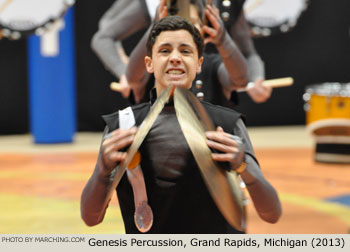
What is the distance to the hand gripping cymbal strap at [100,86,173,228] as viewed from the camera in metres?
1.26

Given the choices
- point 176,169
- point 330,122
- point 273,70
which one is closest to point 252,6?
point 176,169

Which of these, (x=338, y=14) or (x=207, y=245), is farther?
(x=338, y=14)

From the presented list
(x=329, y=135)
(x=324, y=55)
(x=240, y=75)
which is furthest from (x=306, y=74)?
(x=240, y=75)

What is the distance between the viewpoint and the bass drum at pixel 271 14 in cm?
374

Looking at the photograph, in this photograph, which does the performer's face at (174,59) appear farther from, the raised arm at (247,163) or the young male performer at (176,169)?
the raised arm at (247,163)

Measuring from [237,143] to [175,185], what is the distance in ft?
0.71

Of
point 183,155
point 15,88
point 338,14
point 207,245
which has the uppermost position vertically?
point 183,155

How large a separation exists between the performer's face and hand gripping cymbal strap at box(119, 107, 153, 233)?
0.35ft

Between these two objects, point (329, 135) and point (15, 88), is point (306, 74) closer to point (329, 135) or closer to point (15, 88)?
point (329, 135)

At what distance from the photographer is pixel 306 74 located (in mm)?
8570

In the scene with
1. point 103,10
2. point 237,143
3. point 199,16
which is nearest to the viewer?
point 237,143

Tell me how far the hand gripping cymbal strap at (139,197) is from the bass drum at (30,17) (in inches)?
64.2

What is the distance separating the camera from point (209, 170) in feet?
4.12

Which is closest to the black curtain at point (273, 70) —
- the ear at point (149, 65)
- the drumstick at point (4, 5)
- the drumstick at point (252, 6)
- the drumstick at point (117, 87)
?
the drumstick at point (252, 6)
